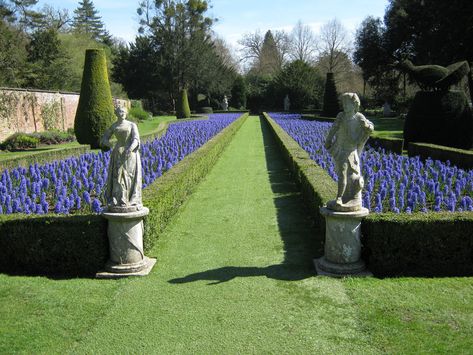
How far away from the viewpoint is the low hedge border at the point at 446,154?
33.6ft

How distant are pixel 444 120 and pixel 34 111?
61.5 ft

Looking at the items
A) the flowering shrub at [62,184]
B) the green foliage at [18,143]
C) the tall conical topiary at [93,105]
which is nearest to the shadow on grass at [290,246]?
the flowering shrub at [62,184]

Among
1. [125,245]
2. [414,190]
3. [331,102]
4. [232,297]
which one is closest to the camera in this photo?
[232,297]

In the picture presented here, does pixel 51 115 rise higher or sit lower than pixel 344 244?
higher

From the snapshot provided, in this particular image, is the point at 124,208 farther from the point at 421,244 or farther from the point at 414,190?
the point at 414,190

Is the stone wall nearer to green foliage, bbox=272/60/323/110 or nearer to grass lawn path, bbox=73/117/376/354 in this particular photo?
grass lawn path, bbox=73/117/376/354

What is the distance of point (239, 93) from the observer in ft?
174

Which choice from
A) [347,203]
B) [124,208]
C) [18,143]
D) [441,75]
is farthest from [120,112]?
[18,143]

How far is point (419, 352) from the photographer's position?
3.51 m

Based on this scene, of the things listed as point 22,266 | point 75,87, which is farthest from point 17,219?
point 75,87

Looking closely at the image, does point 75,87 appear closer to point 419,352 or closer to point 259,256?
point 259,256

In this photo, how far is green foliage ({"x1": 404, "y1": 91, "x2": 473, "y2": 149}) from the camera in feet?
49.0

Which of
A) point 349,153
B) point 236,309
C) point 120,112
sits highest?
point 120,112

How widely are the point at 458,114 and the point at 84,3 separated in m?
64.1
